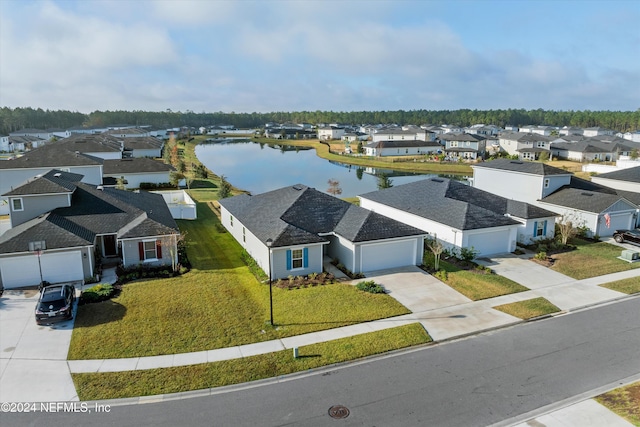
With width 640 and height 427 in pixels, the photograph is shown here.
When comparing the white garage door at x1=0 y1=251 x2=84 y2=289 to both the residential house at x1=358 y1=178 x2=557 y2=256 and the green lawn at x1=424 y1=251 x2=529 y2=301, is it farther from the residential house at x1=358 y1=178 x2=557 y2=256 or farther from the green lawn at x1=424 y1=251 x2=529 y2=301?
the residential house at x1=358 y1=178 x2=557 y2=256

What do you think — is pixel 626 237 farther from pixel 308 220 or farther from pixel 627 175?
pixel 308 220

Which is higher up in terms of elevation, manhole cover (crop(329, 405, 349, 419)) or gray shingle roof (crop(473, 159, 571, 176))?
gray shingle roof (crop(473, 159, 571, 176))

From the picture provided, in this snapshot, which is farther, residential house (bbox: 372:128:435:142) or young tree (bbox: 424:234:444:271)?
residential house (bbox: 372:128:435:142)

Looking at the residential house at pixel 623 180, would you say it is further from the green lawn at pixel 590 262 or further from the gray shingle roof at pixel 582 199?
the green lawn at pixel 590 262

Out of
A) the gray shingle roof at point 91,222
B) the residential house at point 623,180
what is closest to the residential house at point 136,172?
the gray shingle roof at point 91,222

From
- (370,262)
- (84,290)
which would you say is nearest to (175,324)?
(84,290)

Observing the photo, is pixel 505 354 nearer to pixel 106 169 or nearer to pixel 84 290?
pixel 84 290

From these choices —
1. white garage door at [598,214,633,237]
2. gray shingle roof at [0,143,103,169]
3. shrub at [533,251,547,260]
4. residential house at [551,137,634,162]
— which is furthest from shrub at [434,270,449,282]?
residential house at [551,137,634,162]
